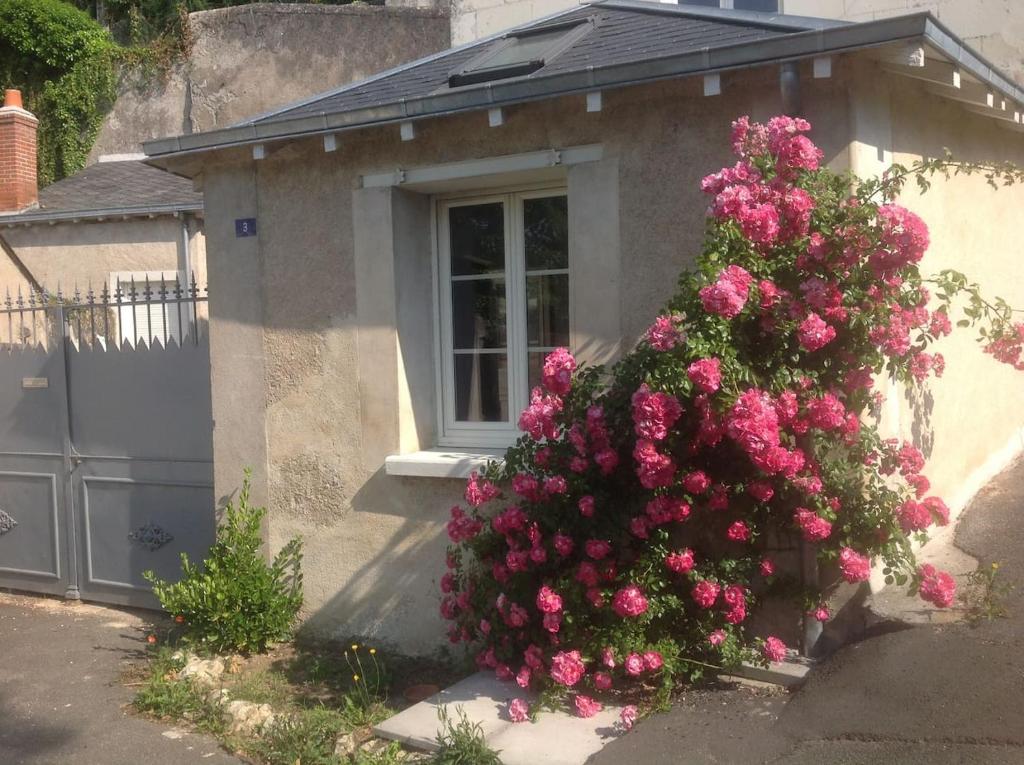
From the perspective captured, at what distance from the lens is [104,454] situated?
757cm

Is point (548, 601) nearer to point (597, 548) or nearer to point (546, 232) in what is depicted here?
point (597, 548)

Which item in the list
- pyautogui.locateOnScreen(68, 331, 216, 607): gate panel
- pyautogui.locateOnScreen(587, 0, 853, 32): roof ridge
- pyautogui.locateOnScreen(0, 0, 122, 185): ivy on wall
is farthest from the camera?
pyautogui.locateOnScreen(0, 0, 122, 185): ivy on wall

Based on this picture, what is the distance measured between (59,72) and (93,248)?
8.05 m

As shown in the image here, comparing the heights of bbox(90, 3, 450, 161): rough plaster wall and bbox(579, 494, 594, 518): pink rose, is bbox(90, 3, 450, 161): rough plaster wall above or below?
above

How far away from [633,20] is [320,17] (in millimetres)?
11166

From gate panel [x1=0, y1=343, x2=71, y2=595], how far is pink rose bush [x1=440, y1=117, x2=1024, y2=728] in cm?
441

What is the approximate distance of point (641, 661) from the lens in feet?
14.7

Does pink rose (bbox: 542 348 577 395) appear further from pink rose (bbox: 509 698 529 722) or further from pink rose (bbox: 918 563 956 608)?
pink rose (bbox: 918 563 956 608)

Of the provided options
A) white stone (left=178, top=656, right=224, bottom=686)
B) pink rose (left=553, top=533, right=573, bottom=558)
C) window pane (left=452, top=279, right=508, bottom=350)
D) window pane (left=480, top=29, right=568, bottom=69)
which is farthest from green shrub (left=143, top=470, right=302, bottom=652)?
window pane (left=480, top=29, right=568, bottom=69)

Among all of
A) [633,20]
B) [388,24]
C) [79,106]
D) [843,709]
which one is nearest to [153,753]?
[843,709]

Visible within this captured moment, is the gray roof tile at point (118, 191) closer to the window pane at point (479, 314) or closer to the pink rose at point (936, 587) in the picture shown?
the window pane at point (479, 314)

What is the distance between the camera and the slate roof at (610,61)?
14.5ft

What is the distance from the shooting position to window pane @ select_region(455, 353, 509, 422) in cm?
603

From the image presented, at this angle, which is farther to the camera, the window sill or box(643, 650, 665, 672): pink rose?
the window sill
